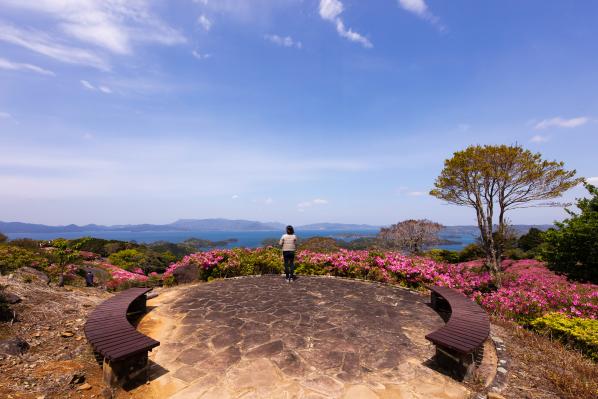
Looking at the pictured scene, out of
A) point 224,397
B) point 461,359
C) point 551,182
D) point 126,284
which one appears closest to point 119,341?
point 224,397

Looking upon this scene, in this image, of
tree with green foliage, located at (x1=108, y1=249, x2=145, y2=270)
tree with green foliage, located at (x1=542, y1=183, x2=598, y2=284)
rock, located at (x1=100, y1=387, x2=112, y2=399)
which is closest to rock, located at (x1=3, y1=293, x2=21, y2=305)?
rock, located at (x1=100, y1=387, x2=112, y2=399)

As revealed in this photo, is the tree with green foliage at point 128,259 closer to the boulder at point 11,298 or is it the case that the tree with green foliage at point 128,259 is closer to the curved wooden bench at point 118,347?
the boulder at point 11,298

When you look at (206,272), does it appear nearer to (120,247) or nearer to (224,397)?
(224,397)

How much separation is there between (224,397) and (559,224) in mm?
15544

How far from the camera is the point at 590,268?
10.9 meters

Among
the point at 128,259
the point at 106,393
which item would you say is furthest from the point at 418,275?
the point at 128,259

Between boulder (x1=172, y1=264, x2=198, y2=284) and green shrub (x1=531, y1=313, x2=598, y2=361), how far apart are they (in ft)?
34.8

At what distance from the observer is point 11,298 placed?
548 cm

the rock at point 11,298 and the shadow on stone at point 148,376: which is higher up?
the rock at point 11,298

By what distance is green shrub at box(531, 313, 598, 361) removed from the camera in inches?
188

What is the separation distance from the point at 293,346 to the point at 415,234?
3171 cm

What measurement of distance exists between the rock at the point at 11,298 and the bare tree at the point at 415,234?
32.3 m

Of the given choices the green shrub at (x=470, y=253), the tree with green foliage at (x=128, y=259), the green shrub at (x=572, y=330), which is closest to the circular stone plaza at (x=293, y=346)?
the green shrub at (x=572, y=330)

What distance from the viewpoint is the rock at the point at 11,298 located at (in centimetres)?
537
